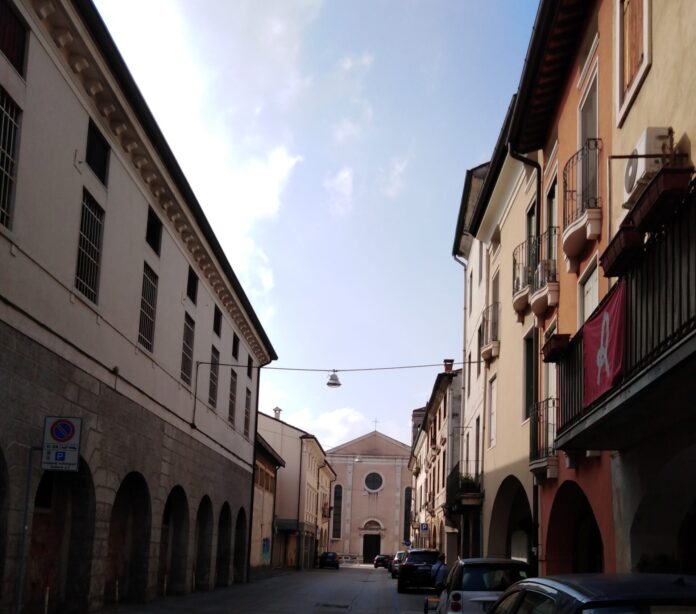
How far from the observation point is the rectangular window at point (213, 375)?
92.5ft

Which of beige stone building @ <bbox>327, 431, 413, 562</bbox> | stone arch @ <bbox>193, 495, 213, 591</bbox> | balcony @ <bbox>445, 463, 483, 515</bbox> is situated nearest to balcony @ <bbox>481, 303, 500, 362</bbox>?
balcony @ <bbox>445, 463, 483, 515</bbox>

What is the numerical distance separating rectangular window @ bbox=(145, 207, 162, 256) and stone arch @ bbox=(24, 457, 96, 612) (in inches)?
238

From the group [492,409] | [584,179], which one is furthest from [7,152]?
[492,409]

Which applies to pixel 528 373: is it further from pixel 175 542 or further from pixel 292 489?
pixel 292 489

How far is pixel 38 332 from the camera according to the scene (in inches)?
545

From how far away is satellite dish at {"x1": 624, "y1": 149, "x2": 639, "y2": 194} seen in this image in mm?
10299

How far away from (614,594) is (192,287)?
21.6 m

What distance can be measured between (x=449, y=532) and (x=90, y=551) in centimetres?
2599

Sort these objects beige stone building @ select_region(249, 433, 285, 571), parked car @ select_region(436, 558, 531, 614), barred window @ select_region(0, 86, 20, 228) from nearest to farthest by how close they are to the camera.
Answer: barred window @ select_region(0, 86, 20, 228) → parked car @ select_region(436, 558, 531, 614) → beige stone building @ select_region(249, 433, 285, 571)

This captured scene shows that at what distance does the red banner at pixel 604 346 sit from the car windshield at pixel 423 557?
24.2 metres

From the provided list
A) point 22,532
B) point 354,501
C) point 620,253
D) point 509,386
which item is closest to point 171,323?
point 509,386

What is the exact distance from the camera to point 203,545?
2852cm

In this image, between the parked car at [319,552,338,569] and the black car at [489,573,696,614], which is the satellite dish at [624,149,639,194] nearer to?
the black car at [489,573,696,614]

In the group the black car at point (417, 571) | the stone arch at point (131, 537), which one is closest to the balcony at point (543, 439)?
the stone arch at point (131, 537)
